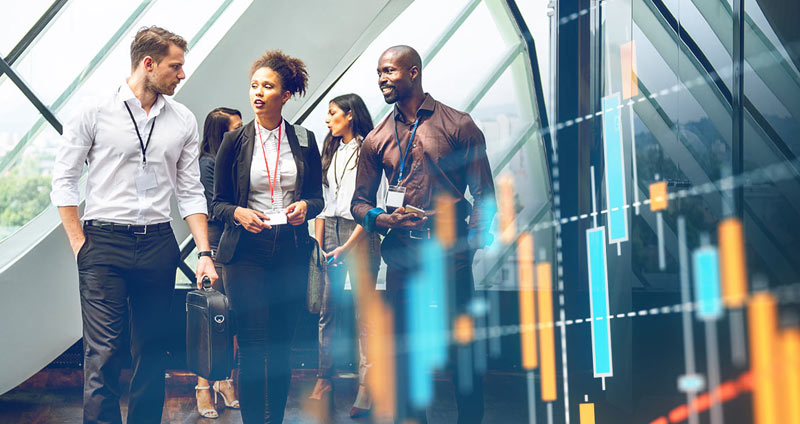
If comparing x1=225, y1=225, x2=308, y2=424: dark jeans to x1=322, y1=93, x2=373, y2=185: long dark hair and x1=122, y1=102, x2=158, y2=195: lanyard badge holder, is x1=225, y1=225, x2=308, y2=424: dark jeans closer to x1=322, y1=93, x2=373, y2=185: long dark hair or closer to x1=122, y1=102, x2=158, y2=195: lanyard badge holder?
x1=122, y1=102, x2=158, y2=195: lanyard badge holder

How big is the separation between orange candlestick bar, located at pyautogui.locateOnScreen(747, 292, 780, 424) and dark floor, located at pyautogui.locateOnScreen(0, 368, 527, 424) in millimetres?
1346

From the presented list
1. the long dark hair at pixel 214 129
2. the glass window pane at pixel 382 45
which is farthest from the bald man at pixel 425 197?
the glass window pane at pixel 382 45

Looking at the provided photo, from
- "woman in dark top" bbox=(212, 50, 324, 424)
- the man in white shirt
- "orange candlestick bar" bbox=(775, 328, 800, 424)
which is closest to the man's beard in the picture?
the man in white shirt

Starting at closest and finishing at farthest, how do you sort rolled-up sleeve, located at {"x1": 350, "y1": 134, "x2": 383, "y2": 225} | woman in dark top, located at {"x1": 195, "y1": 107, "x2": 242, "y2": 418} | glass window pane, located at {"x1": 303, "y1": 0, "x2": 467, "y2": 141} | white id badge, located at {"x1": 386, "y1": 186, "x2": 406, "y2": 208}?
white id badge, located at {"x1": 386, "y1": 186, "x2": 406, "y2": 208} < rolled-up sleeve, located at {"x1": 350, "y1": 134, "x2": 383, "y2": 225} < woman in dark top, located at {"x1": 195, "y1": 107, "x2": 242, "y2": 418} < glass window pane, located at {"x1": 303, "y1": 0, "x2": 467, "y2": 141}

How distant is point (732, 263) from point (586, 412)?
4.48 ft

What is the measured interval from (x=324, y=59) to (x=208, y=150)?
1.41 m

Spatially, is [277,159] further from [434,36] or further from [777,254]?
[434,36]

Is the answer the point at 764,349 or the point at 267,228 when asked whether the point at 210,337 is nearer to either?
the point at 267,228

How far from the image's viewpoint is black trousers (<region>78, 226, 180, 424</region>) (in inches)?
105

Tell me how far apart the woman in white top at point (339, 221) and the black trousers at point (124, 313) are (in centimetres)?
137

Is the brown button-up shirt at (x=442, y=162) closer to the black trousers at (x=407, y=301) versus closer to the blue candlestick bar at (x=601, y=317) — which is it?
the black trousers at (x=407, y=301)

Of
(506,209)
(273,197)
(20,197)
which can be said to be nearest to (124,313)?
(273,197)

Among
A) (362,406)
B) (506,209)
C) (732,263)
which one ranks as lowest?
(362,406)

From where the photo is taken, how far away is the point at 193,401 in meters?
4.19
